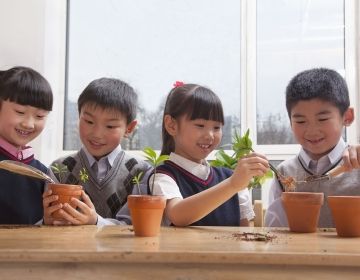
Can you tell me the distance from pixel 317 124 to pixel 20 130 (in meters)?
1.11

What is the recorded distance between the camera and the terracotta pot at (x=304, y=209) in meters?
1.16

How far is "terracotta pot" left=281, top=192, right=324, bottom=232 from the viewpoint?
1155 millimetres

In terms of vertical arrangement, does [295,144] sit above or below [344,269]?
above

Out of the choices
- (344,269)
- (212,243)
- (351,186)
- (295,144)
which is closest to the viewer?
(344,269)

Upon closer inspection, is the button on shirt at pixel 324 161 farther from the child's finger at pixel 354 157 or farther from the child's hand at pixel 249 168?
the child's hand at pixel 249 168

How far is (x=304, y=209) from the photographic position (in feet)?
3.79

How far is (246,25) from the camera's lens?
302 cm

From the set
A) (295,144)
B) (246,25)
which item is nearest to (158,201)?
(295,144)

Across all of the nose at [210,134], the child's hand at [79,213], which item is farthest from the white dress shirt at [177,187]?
the child's hand at [79,213]

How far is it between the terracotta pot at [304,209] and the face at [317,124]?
0.51 m

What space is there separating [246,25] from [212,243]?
7.76 ft

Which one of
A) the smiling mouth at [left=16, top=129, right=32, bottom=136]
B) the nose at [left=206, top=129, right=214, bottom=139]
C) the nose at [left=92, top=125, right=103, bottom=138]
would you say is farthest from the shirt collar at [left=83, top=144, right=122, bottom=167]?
the nose at [left=206, top=129, right=214, bottom=139]

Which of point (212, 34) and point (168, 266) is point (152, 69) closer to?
point (212, 34)

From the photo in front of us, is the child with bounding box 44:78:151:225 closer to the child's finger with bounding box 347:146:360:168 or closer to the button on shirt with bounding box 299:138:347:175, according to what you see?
the button on shirt with bounding box 299:138:347:175
